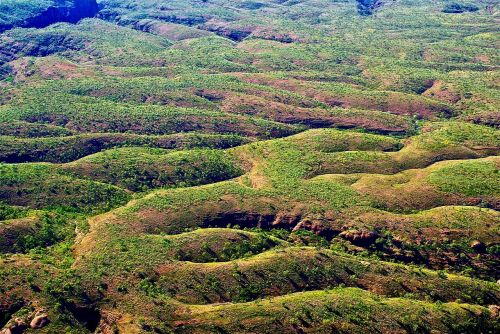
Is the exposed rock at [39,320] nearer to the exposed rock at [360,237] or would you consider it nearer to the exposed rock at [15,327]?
the exposed rock at [15,327]

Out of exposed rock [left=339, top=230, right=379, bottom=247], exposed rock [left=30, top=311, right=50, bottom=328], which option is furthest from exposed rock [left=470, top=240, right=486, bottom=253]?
exposed rock [left=30, top=311, right=50, bottom=328]

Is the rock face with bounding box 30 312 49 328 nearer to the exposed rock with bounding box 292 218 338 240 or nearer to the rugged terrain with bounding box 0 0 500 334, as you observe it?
the rugged terrain with bounding box 0 0 500 334

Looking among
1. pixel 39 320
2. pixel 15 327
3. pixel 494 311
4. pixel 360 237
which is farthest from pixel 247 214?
pixel 15 327

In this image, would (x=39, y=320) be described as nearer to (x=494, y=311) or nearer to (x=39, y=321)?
(x=39, y=321)

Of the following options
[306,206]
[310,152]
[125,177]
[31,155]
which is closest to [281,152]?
[310,152]

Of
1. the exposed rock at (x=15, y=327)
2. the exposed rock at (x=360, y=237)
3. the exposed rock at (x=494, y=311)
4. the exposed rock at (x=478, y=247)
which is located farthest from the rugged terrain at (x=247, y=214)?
the exposed rock at (x=494, y=311)
